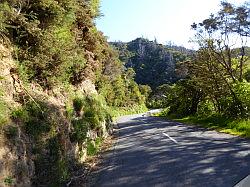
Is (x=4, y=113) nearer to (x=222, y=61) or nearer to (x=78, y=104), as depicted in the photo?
(x=78, y=104)

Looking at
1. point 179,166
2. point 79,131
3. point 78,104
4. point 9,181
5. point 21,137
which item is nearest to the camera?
point 9,181

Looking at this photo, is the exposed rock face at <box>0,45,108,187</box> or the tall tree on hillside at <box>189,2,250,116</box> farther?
the tall tree on hillside at <box>189,2,250,116</box>

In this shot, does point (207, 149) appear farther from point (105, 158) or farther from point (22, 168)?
point (22, 168)

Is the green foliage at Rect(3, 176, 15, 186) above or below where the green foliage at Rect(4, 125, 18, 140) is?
below

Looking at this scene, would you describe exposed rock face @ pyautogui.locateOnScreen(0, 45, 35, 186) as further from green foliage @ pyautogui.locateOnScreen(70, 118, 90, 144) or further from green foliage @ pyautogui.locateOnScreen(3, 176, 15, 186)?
green foliage @ pyautogui.locateOnScreen(70, 118, 90, 144)

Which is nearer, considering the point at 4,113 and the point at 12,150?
the point at 12,150

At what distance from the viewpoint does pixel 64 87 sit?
15531mm

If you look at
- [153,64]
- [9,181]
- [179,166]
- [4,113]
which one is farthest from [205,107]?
[153,64]

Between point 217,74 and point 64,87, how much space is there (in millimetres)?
25355

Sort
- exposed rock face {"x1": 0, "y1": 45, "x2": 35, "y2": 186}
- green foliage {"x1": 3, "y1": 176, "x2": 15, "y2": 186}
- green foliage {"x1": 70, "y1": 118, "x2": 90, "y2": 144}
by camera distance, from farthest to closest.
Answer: green foliage {"x1": 70, "y1": 118, "x2": 90, "y2": 144} < exposed rock face {"x1": 0, "y1": 45, "x2": 35, "y2": 186} < green foliage {"x1": 3, "y1": 176, "x2": 15, "y2": 186}

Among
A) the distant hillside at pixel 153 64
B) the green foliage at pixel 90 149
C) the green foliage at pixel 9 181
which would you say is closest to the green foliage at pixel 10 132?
the green foliage at pixel 9 181

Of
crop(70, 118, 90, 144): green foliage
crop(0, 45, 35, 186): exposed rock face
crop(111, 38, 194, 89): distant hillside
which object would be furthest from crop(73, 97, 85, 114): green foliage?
crop(111, 38, 194, 89): distant hillside

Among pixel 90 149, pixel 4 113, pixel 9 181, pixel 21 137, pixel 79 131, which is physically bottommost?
pixel 90 149

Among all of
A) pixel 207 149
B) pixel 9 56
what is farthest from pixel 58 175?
pixel 207 149
